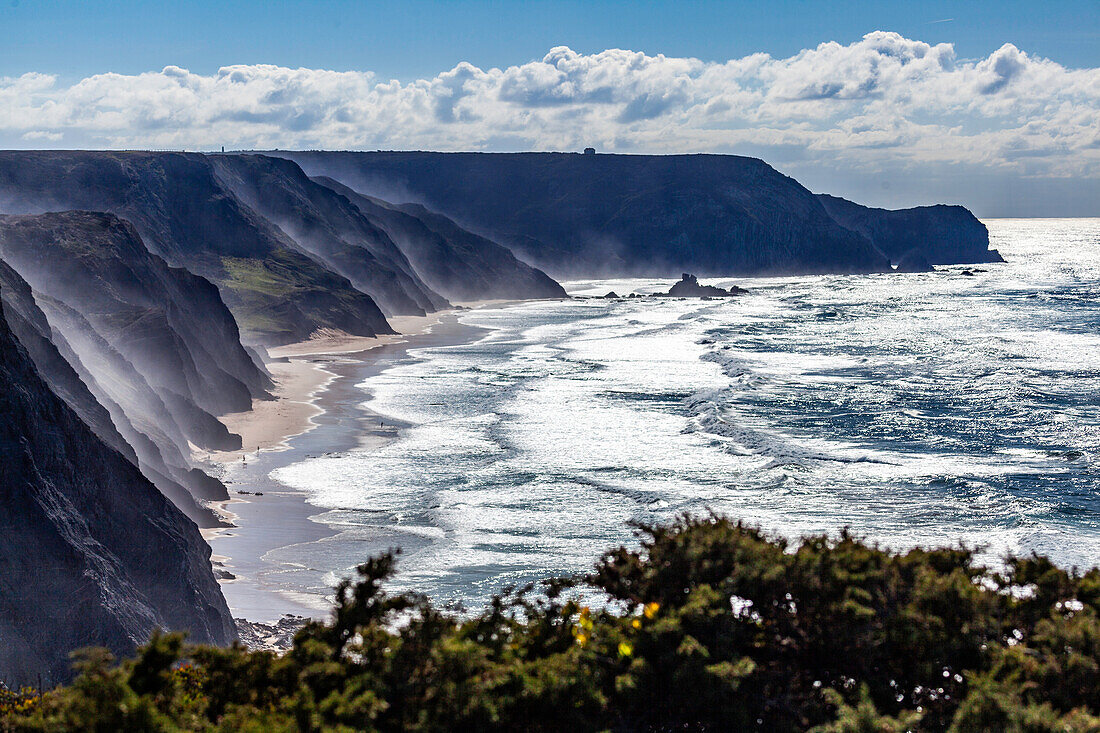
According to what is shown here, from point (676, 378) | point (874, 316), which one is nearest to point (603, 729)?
point (676, 378)

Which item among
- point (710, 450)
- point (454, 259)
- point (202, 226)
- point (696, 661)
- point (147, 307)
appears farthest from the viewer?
point (454, 259)

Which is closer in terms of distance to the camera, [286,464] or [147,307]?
[286,464]

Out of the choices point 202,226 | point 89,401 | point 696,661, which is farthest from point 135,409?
point 202,226

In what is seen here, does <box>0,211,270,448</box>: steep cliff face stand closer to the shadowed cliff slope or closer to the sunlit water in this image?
the sunlit water

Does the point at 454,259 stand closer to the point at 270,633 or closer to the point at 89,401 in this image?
the point at 89,401

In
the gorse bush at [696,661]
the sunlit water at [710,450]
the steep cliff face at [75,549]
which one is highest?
the gorse bush at [696,661]

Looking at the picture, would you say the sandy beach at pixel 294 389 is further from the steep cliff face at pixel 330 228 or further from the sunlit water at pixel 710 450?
the steep cliff face at pixel 330 228

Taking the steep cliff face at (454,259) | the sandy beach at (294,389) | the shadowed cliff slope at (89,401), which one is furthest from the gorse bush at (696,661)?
the steep cliff face at (454,259)

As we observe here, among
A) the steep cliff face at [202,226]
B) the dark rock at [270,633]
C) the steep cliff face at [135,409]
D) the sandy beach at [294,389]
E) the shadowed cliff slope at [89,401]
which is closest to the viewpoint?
the dark rock at [270,633]
